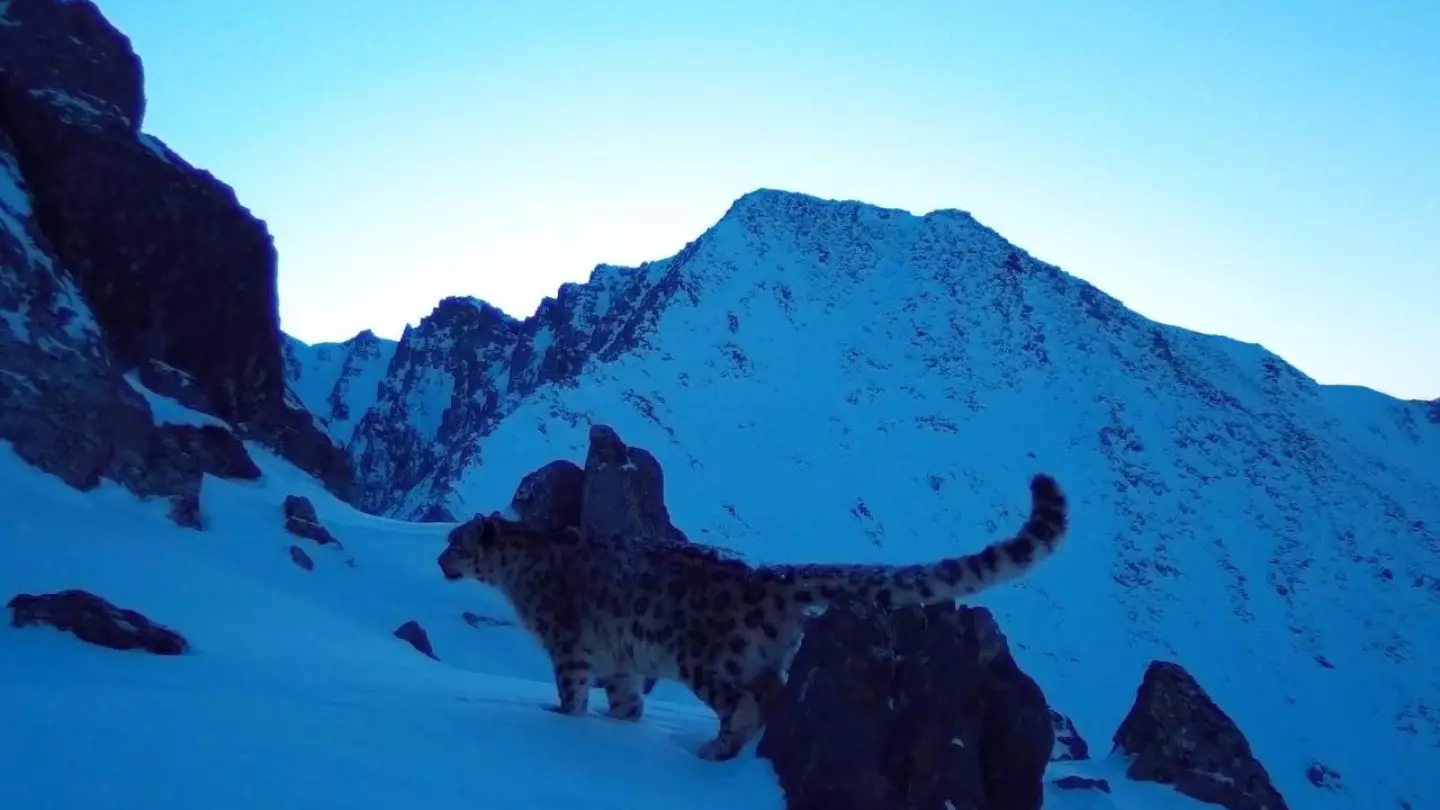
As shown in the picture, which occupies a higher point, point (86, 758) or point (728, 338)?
point (728, 338)

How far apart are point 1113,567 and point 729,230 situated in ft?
153

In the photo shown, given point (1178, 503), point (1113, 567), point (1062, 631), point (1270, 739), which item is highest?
point (1178, 503)

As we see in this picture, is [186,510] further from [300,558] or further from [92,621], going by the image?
[92,621]

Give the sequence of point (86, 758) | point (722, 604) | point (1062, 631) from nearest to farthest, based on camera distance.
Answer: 1. point (86, 758)
2. point (722, 604)
3. point (1062, 631)

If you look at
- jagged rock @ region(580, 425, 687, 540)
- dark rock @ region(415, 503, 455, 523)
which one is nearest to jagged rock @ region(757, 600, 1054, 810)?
jagged rock @ region(580, 425, 687, 540)

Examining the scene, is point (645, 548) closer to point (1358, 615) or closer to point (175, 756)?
point (175, 756)

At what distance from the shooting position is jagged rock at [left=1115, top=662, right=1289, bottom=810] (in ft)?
47.9

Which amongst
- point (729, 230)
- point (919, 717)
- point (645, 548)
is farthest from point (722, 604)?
point (729, 230)

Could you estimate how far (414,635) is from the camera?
2256 centimetres

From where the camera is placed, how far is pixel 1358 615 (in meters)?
80.9

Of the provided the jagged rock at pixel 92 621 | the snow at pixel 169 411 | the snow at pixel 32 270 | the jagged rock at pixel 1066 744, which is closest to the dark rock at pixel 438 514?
the snow at pixel 169 411

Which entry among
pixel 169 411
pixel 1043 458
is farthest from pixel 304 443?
pixel 1043 458

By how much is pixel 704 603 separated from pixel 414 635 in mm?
14832

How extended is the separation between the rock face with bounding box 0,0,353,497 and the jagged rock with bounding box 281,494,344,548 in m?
2.15
